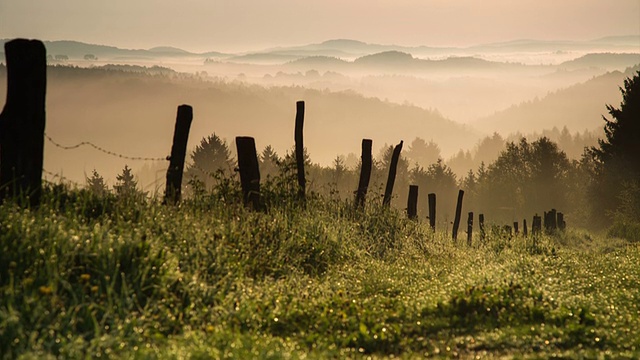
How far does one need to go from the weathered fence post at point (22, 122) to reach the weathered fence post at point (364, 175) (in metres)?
11.6

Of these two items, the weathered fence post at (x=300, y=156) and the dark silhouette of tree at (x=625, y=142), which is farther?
the dark silhouette of tree at (x=625, y=142)

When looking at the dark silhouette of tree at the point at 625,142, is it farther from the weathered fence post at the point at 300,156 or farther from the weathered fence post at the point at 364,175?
the weathered fence post at the point at 300,156

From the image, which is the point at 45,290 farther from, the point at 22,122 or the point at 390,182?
the point at 390,182

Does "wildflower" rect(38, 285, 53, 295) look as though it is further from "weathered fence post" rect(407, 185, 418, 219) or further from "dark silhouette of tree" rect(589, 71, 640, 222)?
"dark silhouette of tree" rect(589, 71, 640, 222)

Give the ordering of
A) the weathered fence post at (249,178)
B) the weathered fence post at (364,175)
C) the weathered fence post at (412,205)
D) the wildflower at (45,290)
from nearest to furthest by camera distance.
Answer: the wildflower at (45,290) < the weathered fence post at (249,178) < the weathered fence post at (364,175) < the weathered fence post at (412,205)

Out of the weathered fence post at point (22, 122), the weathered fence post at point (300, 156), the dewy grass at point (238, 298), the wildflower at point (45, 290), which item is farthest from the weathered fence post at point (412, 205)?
the wildflower at point (45, 290)

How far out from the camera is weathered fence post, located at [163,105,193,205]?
1443 cm

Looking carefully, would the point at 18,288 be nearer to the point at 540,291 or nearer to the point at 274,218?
the point at 274,218

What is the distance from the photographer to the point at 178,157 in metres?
15.0

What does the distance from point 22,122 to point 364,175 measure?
43.8ft

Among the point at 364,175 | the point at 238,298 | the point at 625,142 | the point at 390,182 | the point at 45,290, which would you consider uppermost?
the point at 625,142

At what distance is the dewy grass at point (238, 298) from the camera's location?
8.21m

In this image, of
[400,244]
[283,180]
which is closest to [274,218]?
[283,180]

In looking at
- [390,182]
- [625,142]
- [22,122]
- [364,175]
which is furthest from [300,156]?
[625,142]
